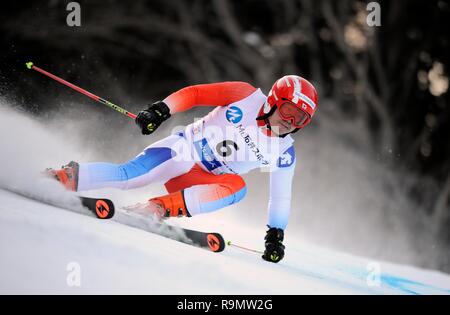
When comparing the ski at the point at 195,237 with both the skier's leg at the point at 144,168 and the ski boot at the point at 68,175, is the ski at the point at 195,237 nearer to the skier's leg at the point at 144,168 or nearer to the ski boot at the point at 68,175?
the skier's leg at the point at 144,168

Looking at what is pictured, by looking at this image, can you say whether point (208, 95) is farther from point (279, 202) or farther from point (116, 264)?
point (116, 264)

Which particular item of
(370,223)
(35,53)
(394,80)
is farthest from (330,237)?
(35,53)

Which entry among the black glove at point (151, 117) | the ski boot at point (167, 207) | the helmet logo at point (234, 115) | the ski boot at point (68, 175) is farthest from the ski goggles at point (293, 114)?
the ski boot at point (68, 175)

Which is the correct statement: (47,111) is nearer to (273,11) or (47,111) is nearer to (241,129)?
(241,129)

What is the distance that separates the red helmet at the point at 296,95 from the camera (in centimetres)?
470

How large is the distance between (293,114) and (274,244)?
869mm

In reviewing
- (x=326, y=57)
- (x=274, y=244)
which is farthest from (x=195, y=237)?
(x=326, y=57)

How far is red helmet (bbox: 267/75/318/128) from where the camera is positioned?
470 cm

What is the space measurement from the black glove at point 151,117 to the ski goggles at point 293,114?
67 centimetres

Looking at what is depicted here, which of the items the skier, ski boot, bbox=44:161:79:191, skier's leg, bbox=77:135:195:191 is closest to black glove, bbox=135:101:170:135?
the skier

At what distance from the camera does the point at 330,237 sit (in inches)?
490

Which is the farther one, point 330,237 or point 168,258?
point 330,237

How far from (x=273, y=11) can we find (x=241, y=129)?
10.9 metres

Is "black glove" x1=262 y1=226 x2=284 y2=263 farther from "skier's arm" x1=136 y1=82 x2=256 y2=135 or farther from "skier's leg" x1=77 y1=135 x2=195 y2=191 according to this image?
"skier's arm" x1=136 y1=82 x2=256 y2=135
